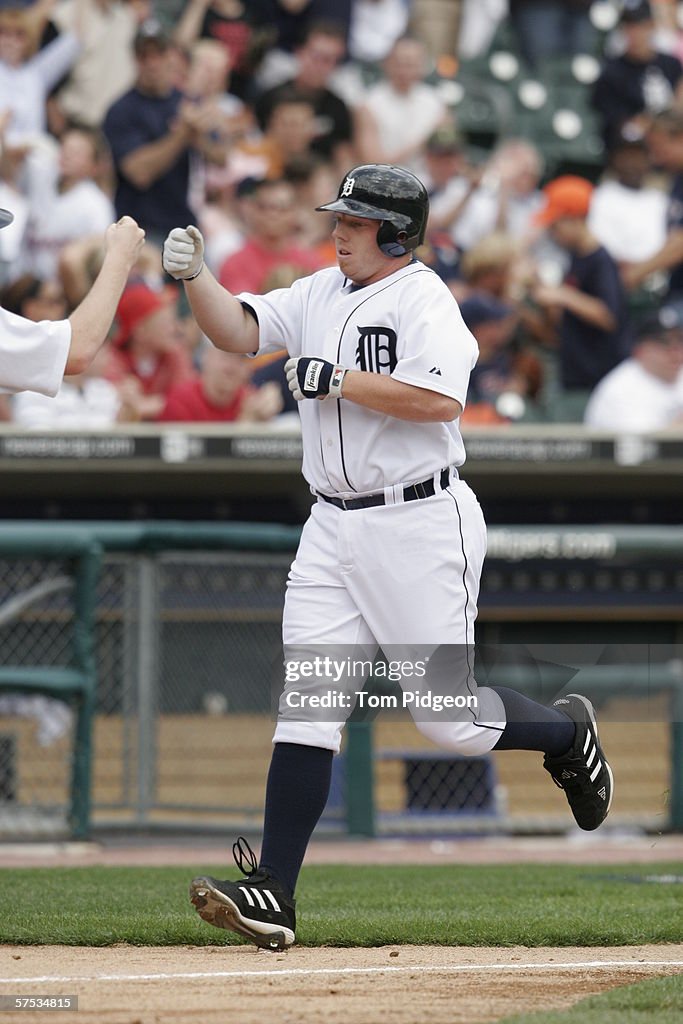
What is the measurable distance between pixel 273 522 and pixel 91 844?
2.64 meters

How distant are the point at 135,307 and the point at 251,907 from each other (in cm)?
566

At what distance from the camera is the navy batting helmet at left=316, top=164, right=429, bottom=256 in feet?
12.5

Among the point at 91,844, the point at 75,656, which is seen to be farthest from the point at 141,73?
the point at 91,844

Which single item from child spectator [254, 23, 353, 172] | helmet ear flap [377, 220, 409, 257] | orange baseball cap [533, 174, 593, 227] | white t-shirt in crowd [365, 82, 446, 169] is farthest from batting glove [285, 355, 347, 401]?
white t-shirt in crowd [365, 82, 446, 169]

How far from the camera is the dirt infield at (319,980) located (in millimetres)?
2906

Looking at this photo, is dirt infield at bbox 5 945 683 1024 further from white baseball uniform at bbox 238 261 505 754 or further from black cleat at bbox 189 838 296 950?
white baseball uniform at bbox 238 261 505 754

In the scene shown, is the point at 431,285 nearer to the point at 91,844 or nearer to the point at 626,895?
the point at 626,895

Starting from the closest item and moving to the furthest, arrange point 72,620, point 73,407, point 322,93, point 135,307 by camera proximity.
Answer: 1. point 72,620
2. point 73,407
3. point 135,307
4. point 322,93

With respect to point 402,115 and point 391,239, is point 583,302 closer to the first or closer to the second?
point 402,115

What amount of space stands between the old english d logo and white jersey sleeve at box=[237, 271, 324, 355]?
0.24 m

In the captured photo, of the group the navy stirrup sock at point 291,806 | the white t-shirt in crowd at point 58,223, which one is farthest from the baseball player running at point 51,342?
the white t-shirt in crowd at point 58,223

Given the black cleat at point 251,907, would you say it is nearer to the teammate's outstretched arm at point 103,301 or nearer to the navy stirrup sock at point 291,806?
the navy stirrup sock at point 291,806

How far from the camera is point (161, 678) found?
23.6 ft

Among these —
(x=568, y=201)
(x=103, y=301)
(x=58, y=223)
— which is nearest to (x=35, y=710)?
(x=58, y=223)
